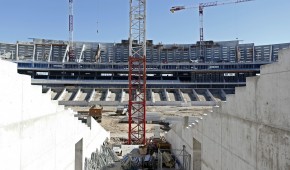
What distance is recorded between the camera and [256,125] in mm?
10109

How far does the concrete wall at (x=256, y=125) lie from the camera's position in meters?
8.41

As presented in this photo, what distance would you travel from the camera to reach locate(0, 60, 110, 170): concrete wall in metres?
8.47

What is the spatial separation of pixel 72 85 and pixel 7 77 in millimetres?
87131

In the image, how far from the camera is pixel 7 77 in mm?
8656

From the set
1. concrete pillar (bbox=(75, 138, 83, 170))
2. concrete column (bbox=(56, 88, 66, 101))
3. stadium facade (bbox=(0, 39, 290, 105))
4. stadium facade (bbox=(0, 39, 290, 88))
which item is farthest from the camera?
stadium facade (bbox=(0, 39, 290, 88))

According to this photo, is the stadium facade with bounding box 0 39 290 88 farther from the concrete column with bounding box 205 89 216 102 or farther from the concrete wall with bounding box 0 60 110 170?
the concrete wall with bounding box 0 60 110 170

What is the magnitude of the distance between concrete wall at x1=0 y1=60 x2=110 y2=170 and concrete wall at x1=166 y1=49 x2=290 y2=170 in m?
7.46

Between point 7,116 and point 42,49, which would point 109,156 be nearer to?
point 7,116

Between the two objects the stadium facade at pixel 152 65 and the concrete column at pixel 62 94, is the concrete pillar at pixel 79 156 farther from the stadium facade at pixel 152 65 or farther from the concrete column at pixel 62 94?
the stadium facade at pixel 152 65

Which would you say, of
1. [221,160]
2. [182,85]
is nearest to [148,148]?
[221,160]

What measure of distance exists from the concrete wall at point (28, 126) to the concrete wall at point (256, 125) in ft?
24.5

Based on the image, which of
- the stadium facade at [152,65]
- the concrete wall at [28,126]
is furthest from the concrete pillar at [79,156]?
the stadium facade at [152,65]

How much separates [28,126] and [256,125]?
24.7 feet

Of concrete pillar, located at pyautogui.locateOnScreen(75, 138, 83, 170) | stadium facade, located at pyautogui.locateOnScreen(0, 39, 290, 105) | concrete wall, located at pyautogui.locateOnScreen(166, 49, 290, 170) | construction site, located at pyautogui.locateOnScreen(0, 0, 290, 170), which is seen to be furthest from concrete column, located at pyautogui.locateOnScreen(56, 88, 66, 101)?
concrete wall, located at pyautogui.locateOnScreen(166, 49, 290, 170)
